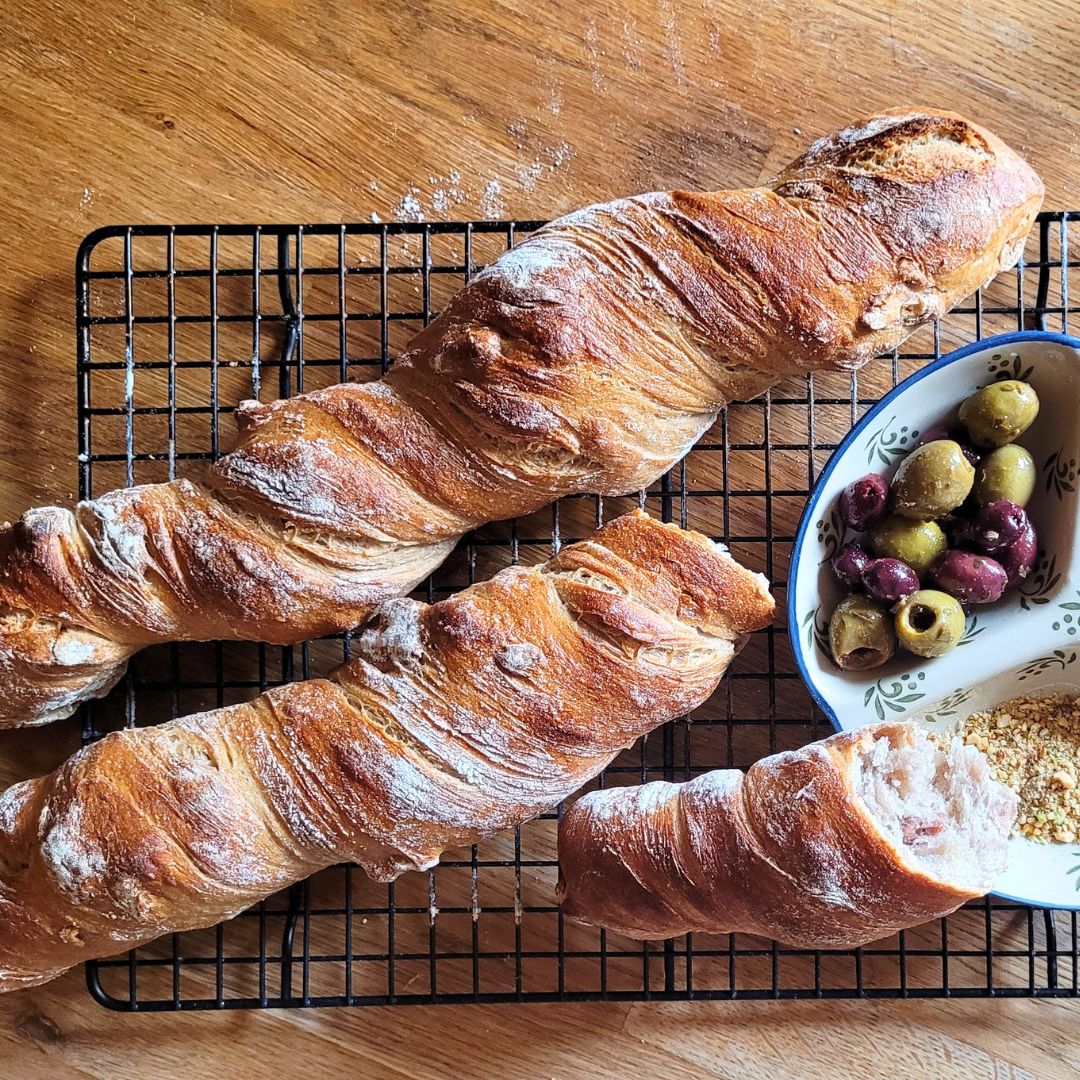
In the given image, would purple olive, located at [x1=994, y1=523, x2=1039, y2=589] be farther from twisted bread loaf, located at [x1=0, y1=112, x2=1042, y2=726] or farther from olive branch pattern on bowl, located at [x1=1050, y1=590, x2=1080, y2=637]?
twisted bread loaf, located at [x1=0, y1=112, x2=1042, y2=726]

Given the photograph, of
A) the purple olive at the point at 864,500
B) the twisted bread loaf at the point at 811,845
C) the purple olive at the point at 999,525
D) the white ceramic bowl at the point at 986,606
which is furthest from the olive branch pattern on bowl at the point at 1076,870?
the purple olive at the point at 864,500

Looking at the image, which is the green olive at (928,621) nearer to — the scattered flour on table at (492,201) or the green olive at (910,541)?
the green olive at (910,541)

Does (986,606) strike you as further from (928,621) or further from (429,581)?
(429,581)

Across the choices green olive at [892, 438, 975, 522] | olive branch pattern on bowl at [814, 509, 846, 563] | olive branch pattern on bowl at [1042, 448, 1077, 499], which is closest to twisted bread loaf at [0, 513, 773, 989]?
olive branch pattern on bowl at [814, 509, 846, 563]

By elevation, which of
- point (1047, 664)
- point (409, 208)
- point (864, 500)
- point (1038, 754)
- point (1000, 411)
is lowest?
point (1038, 754)

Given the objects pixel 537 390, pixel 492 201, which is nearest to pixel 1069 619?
pixel 537 390
